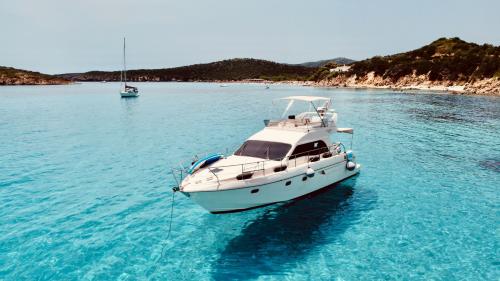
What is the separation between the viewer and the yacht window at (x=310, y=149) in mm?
15597

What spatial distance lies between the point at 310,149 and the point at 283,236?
5.11 m

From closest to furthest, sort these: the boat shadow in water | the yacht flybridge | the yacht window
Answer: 1. the boat shadow in water
2. the yacht flybridge
3. the yacht window

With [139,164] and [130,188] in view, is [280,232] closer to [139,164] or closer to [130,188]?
[130,188]

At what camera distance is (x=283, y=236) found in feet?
43.2

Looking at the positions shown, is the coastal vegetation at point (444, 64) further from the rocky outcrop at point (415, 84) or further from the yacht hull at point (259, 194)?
the yacht hull at point (259, 194)

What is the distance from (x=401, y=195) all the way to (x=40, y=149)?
29.1 meters

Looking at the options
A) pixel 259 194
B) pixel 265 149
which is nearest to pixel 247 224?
pixel 259 194

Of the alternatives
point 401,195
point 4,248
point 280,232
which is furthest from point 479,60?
point 4,248

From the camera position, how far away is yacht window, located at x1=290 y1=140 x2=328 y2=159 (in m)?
15.6

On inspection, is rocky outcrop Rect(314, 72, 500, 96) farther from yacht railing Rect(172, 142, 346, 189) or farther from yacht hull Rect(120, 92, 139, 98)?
yacht hull Rect(120, 92, 139, 98)

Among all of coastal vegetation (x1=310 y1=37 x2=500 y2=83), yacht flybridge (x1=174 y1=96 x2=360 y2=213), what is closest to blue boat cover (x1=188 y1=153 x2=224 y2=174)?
yacht flybridge (x1=174 y1=96 x2=360 y2=213)

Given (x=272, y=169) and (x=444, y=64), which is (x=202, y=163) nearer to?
(x=272, y=169)

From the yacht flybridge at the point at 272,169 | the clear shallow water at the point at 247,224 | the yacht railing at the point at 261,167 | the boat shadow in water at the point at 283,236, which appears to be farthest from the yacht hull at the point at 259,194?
the clear shallow water at the point at 247,224

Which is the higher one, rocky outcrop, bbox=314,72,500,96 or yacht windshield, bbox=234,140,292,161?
rocky outcrop, bbox=314,72,500,96
